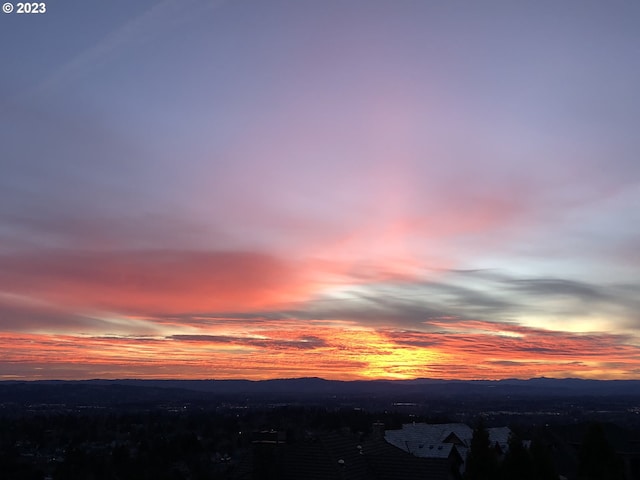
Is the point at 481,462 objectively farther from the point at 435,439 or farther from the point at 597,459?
the point at 435,439

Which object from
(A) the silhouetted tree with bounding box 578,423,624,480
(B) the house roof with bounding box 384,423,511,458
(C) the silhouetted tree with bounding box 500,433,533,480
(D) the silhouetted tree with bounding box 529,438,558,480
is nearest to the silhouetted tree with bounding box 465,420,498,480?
(C) the silhouetted tree with bounding box 500,433,533,480

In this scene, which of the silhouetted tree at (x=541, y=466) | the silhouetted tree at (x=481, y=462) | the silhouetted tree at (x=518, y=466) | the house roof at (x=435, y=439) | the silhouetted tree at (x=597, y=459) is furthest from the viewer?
the house roof at (x=435, y=439)

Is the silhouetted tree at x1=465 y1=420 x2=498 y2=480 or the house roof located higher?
the silhouetted tree at x1=465 y1=420 x2=498 y2=480

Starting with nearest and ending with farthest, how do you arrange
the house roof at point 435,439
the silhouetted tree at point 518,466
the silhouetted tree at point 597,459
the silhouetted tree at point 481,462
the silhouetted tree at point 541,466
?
the silhouetted tree at point 518,466
the silhouetted tree at point 541,466
the silhouetted tree at point 481,462
the silhouetted tree at point 597,459
the house roof at point 435,439

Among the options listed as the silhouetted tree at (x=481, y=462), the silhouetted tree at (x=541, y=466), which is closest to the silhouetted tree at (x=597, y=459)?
the silhouetted tree at (x=541, y=466)

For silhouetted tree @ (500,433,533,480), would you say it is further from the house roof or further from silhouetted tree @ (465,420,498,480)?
the house roof

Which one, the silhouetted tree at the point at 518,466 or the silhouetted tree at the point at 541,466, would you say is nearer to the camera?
the silhouetted tree at the point at 518,466

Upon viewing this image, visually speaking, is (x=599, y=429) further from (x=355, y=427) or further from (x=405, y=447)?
(x=355, y=427)

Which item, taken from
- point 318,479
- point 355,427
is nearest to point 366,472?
point 318,479

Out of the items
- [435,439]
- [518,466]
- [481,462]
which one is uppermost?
[518,466]

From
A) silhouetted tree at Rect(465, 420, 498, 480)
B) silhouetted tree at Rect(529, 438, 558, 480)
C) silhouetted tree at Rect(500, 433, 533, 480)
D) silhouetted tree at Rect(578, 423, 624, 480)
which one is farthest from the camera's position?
silhouetted tree at Rect(578, 423, 624, 480)

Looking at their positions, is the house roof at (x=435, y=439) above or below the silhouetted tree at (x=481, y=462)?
below

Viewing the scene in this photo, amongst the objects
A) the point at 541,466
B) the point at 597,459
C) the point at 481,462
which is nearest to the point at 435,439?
the point at 597,459

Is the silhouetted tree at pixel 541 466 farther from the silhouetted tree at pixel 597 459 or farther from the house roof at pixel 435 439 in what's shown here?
the house roof at pixel 435 439
